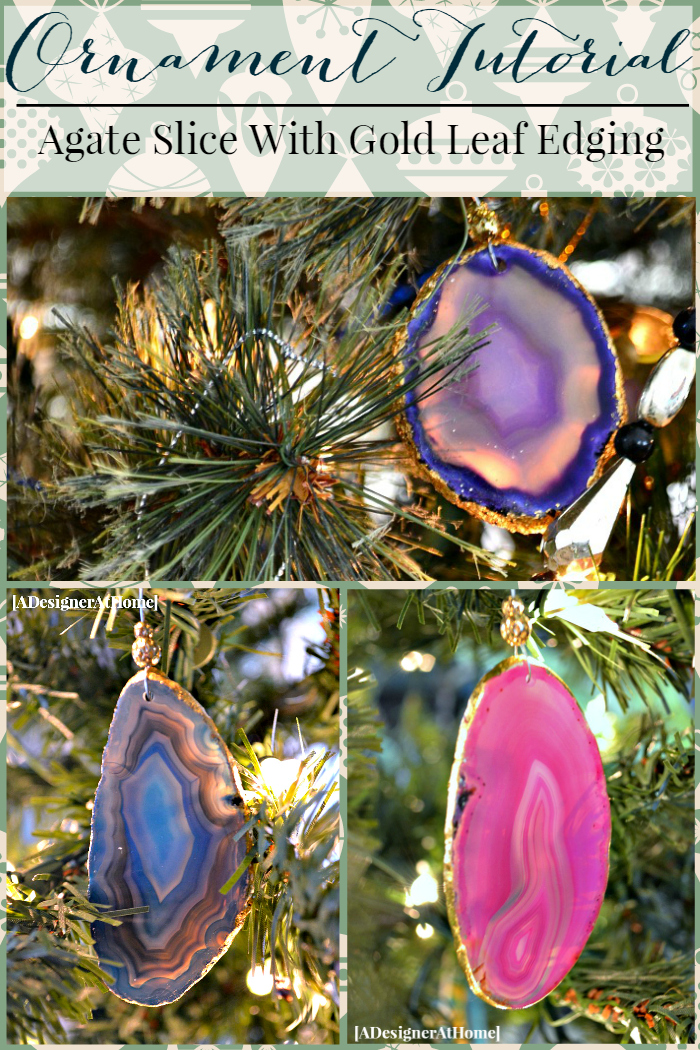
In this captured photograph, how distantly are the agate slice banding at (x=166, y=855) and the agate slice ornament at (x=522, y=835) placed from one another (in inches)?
4.8

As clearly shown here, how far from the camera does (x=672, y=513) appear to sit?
17.6 inches

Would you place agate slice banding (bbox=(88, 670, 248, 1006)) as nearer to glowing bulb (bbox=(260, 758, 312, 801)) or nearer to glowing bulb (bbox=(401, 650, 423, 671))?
glowing bulb (bbox=(260, 758, 312, 801))

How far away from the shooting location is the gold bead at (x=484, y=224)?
0.40 m

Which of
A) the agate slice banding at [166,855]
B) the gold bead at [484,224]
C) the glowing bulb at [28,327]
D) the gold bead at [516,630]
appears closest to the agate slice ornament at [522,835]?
the gold bead at [516,630]

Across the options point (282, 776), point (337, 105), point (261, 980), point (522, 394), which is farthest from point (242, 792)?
point (337, 105)

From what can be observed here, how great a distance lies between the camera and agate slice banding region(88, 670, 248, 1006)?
1.23 ft

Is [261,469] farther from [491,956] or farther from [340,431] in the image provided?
[491,956]

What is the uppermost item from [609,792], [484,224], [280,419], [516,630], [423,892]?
[484,224]

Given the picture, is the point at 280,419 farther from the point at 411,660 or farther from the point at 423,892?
the point at 423,892

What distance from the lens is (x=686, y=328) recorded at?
0.39 m

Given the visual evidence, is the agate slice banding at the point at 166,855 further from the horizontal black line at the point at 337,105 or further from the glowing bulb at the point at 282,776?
the horizontal black line at the point at 337,105

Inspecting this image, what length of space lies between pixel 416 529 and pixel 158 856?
0.24m

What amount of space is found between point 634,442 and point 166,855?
13.3 inches

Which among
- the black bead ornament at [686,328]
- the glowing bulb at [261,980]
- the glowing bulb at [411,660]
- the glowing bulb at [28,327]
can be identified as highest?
the glowing bulb at [28,327]
